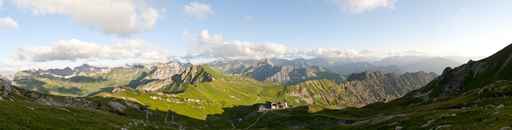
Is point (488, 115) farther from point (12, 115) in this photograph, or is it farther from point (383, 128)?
point (12, 115)

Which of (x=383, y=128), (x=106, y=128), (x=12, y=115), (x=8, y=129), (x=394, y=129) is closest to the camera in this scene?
(x=8, y=129)

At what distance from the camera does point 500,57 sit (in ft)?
633

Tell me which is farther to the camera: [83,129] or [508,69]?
[508,69]

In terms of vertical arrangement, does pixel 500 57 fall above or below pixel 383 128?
above

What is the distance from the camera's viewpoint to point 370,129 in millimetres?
82125

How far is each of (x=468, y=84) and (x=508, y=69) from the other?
28.5 metres

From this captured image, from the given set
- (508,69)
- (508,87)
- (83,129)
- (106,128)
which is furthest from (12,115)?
(508,69)

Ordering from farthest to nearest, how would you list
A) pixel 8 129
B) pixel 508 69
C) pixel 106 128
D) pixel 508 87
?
pixel 508 69 < pixel 508 87 < pixel 106 128 < pixel 8 129

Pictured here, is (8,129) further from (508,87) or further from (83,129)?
(508,87)

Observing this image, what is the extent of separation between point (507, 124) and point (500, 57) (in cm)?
18557

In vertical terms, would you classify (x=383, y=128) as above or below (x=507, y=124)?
below

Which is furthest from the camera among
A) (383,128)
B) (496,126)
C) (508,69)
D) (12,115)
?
(508,69)

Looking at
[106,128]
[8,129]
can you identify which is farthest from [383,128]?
[8,129]

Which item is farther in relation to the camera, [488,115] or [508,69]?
[508,69]
